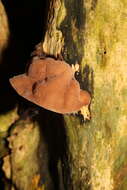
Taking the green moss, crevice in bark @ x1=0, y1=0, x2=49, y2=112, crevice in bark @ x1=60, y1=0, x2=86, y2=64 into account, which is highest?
crevice in bark @ x1=60, y1=0, x2=86, y2=64

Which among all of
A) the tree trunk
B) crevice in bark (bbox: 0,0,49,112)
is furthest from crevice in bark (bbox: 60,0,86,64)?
crevice in bark (bbox: 0,0,49,112)

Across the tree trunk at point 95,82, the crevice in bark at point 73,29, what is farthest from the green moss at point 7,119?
the crevice in bark at point 73,29

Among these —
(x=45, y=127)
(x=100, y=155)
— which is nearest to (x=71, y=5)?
(x=100, y=155)

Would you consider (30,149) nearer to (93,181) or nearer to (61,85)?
(93,181)

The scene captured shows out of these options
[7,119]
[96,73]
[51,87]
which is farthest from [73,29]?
[7,119]

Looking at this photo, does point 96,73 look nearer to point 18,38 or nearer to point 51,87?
point 51,87

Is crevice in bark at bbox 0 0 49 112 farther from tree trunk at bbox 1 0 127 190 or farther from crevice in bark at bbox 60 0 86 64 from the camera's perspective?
crevice in bark at bbox 60 0 86 64
